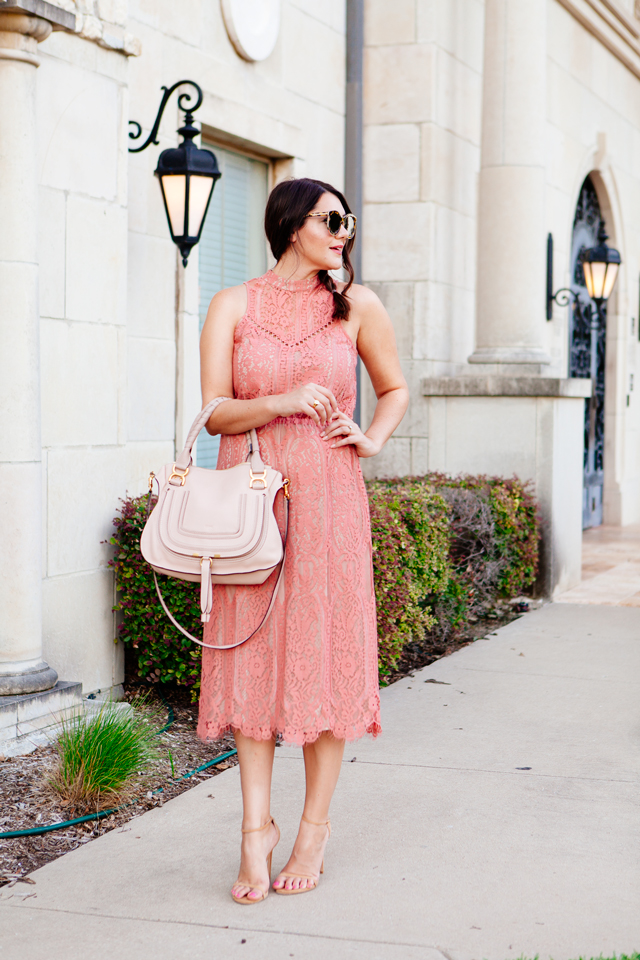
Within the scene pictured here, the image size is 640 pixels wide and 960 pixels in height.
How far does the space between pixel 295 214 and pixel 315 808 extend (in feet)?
5.64

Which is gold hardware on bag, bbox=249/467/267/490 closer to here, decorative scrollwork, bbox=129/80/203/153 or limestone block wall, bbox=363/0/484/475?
decorative scrollwork, bbox=129/80/203/153

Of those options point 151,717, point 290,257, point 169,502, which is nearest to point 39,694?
point 151,717

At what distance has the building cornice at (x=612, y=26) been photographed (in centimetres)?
1208

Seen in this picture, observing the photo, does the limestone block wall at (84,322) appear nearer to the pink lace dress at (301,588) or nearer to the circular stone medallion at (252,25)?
the circular stone medallion at (252,25)

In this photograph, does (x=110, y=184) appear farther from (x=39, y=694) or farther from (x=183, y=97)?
(x=39, y=694)

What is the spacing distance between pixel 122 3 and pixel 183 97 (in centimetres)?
100

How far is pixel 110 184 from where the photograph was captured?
5.30 meters

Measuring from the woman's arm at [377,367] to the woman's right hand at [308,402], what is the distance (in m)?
0.17

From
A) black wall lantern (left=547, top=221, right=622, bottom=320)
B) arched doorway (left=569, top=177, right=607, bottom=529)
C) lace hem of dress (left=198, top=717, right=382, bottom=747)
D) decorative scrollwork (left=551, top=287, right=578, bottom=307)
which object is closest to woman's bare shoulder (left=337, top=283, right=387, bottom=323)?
lace hem of dress (left=198, top=717, right=382, bottom=747)

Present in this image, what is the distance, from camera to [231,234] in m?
7.86

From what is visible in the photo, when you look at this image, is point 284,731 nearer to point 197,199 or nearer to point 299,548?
point 299,548

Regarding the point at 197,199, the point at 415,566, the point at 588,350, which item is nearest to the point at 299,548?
the point at 415,566

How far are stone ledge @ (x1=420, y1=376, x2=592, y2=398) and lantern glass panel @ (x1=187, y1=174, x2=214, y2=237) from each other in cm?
348

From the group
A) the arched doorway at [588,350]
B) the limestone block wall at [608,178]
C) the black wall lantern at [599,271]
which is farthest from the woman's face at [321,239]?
the arched doorway at [588,350]
